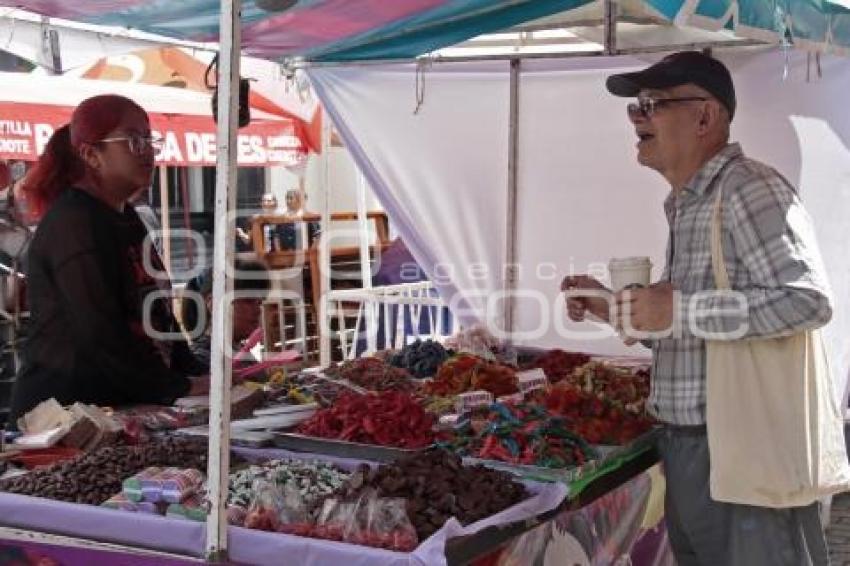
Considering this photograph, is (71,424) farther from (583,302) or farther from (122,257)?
(583,302)

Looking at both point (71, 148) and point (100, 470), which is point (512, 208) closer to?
point (71, 148)

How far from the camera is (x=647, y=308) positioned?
8.07 feet

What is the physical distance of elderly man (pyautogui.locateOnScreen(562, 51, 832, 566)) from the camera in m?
2.37

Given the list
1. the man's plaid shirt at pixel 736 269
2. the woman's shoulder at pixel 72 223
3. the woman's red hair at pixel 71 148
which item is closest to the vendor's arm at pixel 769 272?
the man's plaid shirt at pixel 736 269

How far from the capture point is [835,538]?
5.12 m

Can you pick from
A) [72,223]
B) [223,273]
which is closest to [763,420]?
[223,273]

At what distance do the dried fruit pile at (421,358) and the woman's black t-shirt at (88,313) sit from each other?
3.77 feet

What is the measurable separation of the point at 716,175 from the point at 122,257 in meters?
1.70

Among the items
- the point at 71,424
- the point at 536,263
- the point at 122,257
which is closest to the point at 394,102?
the point at 536,263

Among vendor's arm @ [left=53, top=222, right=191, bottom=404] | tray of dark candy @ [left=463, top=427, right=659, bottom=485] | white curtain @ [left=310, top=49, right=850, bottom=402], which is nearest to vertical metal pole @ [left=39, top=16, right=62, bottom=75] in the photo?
vendor's arm @ [left=53, top=222, right=191, bottom=404]

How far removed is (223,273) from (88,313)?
112 centimetres

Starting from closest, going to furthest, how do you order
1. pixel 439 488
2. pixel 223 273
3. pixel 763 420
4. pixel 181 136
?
pixel 223 273
pixel 439 488
pixel 763 420
pixel 181 136

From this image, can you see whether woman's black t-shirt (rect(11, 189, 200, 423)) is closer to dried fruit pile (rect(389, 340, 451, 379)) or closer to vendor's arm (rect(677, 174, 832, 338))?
dried fruit pile (rect(389, 340, 451, 379))

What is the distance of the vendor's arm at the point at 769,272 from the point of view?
2340 millimetres
